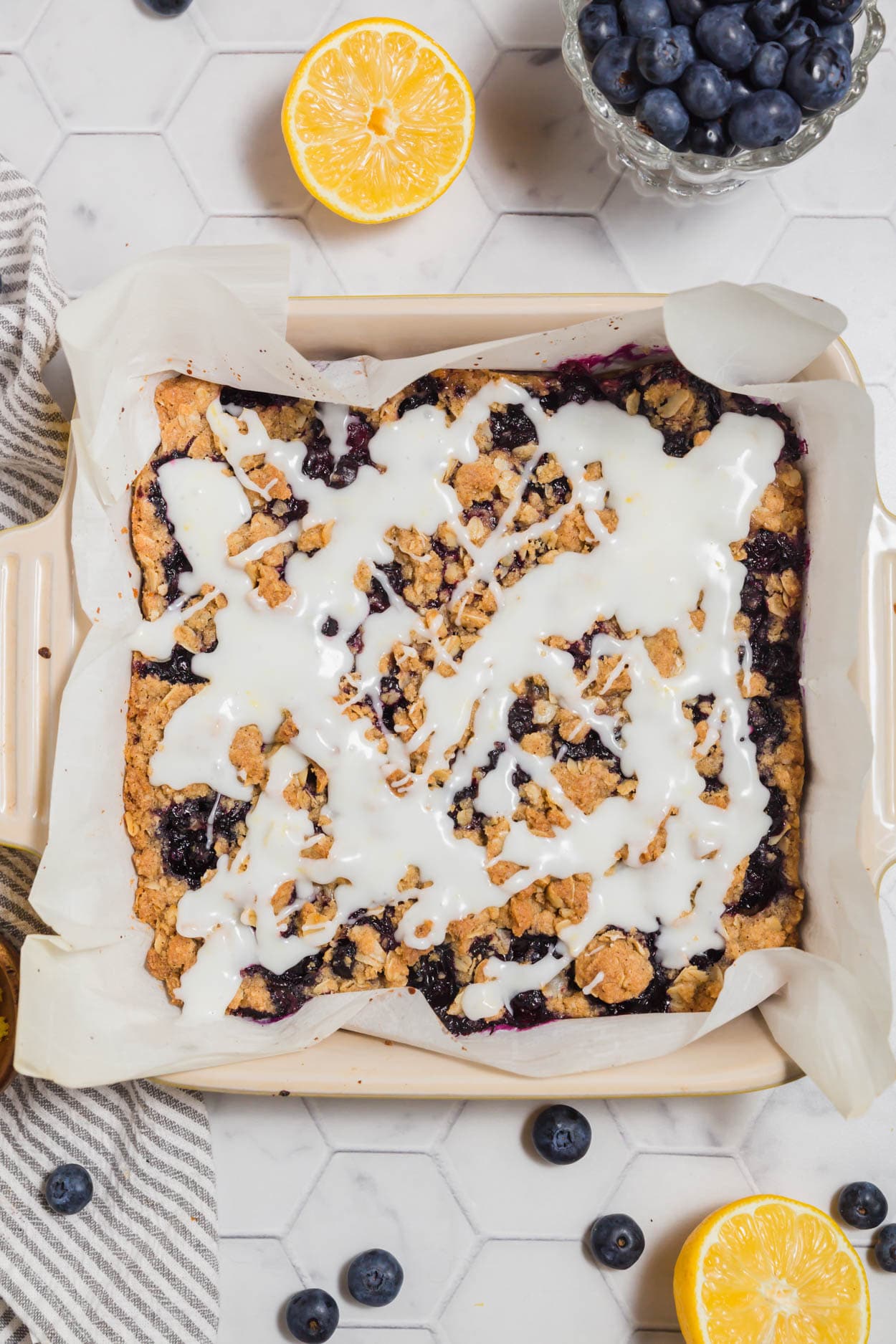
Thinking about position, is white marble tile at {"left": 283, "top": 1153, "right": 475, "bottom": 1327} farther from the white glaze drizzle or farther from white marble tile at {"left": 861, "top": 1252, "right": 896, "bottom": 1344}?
white marble tile at {"left": 861, "top": 1252, "right": 896, "bottom": 1344}

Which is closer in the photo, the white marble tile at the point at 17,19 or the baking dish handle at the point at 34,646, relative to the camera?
the baking dish handle at the point at 34,646

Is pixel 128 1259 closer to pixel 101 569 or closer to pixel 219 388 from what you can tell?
pixel 101 569

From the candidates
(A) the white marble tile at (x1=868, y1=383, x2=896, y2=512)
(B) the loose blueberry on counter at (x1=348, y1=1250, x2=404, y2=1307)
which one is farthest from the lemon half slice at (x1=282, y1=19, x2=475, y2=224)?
(B) the loose blueberry on counter at (x1=348, y1=1250, x2=404, y2=1307)

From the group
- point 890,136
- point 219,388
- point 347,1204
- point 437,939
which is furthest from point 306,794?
point 890,136

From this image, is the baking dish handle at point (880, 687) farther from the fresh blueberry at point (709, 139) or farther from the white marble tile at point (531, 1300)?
the white marble tile at point (531, 1300)

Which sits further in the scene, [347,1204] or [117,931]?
[347,1204]

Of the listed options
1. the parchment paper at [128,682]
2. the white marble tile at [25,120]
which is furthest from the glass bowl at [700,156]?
the white marble tile at [25,120]
